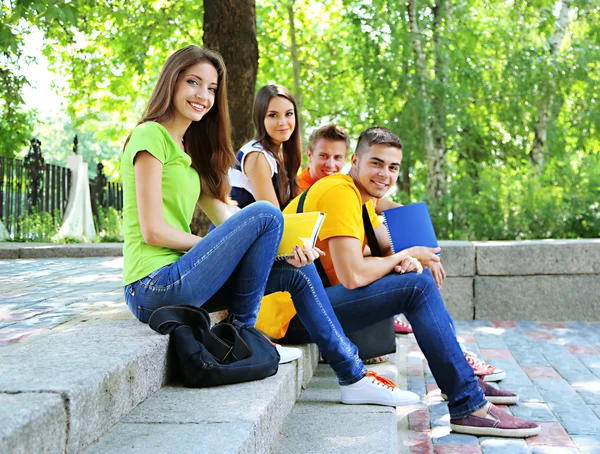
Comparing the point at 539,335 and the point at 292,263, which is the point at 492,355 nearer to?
the point at 539,335

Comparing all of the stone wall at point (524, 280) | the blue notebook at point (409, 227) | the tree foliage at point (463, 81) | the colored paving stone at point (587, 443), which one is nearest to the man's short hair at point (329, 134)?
the blue notebook at point (409, 227)

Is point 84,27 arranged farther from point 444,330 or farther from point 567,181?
point 444,330

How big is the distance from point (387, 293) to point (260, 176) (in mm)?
1212

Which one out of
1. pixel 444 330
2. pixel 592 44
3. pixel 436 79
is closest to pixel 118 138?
pixel 436 79

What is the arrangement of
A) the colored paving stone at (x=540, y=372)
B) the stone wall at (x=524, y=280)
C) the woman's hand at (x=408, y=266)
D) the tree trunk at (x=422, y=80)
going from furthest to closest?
the tree trunk at (x=422, y=80) → the stone wall at (x=524, y=280) → the colored paving stone at (x=540, y=372) → the woman's hand at (x=408, y=266)

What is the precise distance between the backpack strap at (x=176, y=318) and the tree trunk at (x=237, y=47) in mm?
4852

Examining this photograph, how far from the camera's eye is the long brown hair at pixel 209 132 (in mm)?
3662

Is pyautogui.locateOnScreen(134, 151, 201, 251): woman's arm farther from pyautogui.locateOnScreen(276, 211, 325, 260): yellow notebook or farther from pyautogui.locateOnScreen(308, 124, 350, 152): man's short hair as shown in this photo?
pyautogui.locateOnScreen(308, 124, 350, 152): man's short hair

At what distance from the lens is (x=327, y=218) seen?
3951 millimetres

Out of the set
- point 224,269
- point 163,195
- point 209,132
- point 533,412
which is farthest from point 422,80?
point 224,269

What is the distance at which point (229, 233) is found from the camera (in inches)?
131

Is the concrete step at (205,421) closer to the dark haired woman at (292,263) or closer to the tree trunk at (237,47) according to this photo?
the dark haired woman at (292,263)

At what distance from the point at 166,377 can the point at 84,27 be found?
10059mm

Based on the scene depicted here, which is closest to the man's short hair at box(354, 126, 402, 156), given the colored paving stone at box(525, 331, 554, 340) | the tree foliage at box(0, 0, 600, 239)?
the colored paving stone at box(525, 331, 554, 340)
